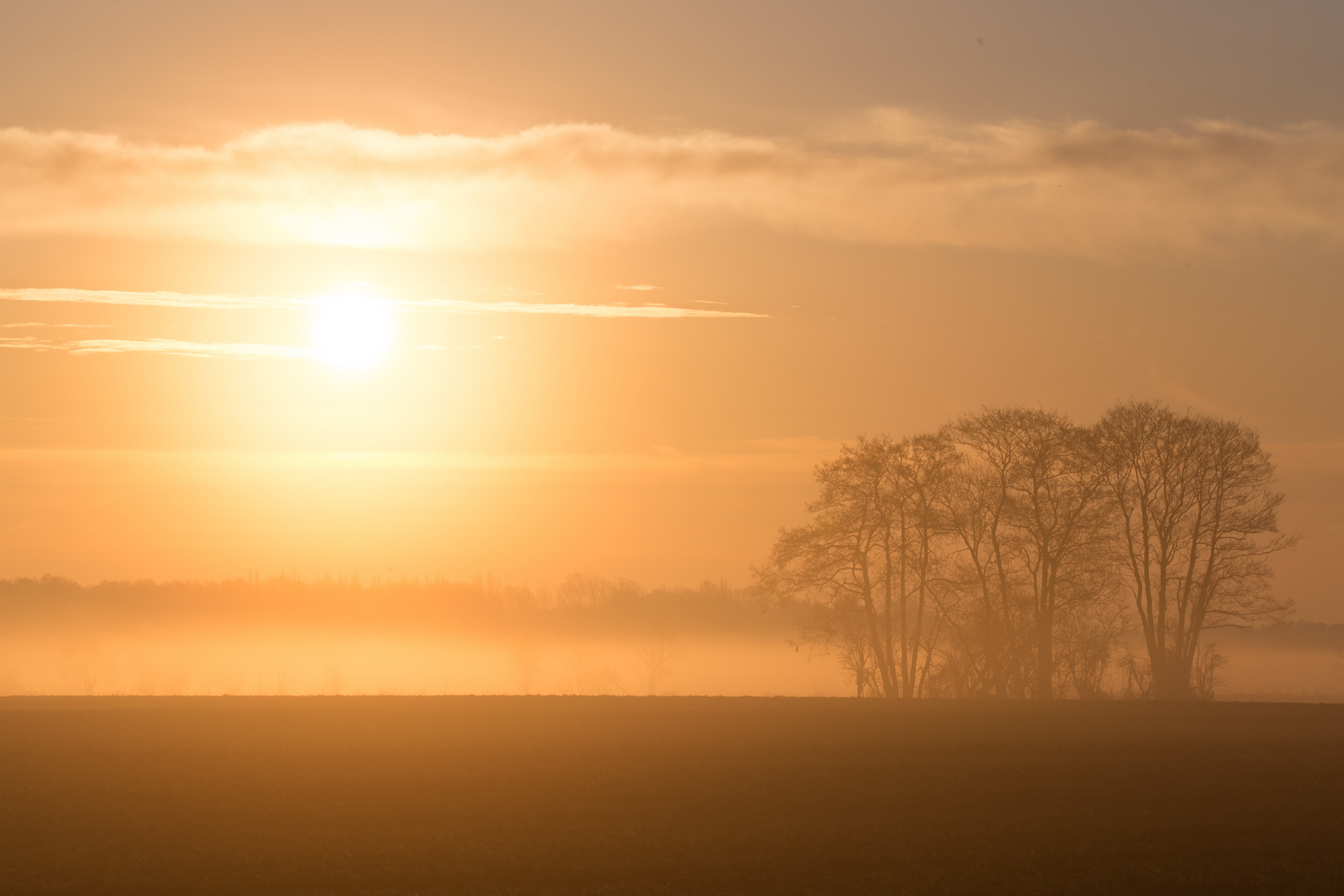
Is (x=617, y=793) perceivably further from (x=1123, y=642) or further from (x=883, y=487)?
(x=1123, y=642)

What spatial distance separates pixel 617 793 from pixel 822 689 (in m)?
64.9

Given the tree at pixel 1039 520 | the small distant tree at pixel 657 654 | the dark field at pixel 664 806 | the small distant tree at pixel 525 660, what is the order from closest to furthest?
1. the dark field at pixel 664 806
2. the tree at pixel 1039 520
3. the small distant tree at pixel 657 654
4. the small distant tree at pixel 525 660

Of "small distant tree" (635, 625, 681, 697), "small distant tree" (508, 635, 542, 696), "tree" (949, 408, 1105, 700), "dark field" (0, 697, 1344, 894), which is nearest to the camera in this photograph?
"dark field" (0, 697, 1344, 894)

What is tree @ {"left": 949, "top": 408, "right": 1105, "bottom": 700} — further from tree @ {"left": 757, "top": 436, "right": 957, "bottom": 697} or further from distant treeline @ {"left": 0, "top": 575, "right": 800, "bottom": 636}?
distant treeline @ {"left": 0, "top": 575, "right": 800, "bottom": 636}

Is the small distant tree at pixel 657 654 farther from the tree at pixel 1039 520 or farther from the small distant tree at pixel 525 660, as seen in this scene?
the tree at pixel 1039 520

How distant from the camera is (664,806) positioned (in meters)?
26.0

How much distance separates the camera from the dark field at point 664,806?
21.2 metres

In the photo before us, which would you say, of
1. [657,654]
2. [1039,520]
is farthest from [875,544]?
[657,654]

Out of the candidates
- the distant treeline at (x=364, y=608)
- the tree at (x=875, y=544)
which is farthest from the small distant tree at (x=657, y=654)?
the tree at (x=875, y=544)

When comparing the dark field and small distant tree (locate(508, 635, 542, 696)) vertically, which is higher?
small distant tree (locate(508, 635, 542, 696))

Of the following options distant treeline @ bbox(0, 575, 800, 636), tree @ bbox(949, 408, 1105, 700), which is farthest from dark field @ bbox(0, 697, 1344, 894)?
distant treeline @ bbox(0, 575, 800, 636)

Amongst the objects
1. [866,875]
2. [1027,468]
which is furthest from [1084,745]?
[1027,468]

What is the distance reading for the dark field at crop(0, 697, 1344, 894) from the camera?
69.6 ft

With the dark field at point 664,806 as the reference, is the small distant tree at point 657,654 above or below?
above
